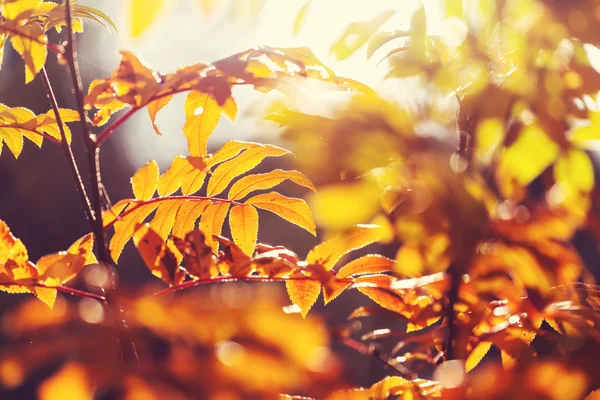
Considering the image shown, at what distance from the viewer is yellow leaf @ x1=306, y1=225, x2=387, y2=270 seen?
797 mm

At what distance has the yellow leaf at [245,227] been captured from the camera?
3.26ft

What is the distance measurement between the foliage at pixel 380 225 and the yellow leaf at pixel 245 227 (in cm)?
9

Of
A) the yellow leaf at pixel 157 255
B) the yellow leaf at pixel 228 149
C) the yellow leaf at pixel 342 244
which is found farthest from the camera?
the yellow leaf at pixel 228 149

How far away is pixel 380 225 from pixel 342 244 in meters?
0.11

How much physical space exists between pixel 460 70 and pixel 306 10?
238 millimetres

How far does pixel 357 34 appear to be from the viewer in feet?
2.22

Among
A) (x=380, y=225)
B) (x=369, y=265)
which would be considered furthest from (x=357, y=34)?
(x=369, y=265)

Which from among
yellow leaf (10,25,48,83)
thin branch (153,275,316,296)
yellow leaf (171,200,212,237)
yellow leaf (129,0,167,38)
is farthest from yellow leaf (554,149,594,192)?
yellow leaf (10,25,48,83)

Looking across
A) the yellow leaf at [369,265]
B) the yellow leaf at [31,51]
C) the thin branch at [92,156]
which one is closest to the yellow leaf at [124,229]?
the thin branch at [92,156]

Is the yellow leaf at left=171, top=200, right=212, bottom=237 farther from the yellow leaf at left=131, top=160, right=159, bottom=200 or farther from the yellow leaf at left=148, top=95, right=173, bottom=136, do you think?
the yellow leaf at left=148, top=95, right=173, bottom=136

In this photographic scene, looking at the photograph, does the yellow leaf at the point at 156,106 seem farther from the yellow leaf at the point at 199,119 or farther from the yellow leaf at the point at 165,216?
the yellow leaf at the point at 165,216

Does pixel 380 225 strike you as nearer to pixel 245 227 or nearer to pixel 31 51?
pixel 245 227

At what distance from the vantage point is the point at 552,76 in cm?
60

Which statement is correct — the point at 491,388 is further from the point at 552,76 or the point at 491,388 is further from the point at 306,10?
the point at 306,10
